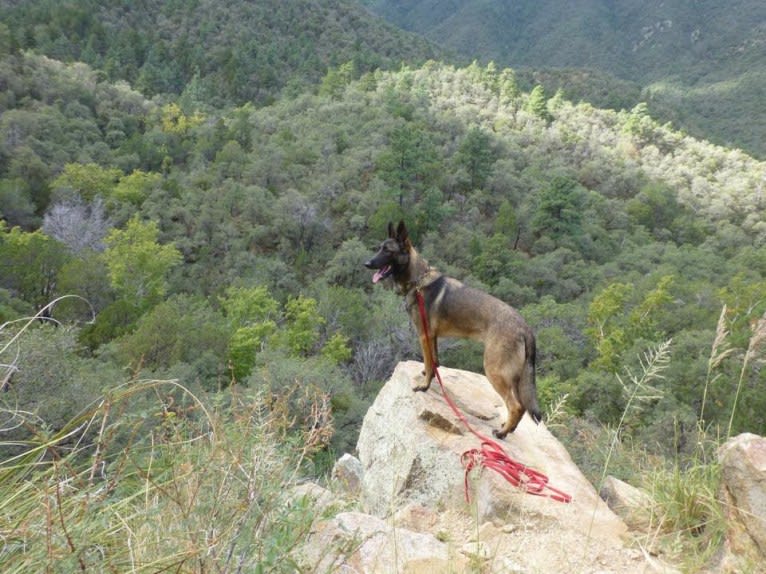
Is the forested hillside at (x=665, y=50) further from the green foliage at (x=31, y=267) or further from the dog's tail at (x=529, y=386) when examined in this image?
the dog's tail at (x=529, y=386)

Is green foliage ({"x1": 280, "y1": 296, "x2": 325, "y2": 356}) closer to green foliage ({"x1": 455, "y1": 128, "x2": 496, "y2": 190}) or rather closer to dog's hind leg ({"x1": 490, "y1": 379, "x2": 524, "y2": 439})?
dog's hind leg ({"x1": 490, "y1": 379, "x2": 524, "y2": 439})

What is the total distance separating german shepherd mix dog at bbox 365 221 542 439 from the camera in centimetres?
455

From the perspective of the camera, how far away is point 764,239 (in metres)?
51.7

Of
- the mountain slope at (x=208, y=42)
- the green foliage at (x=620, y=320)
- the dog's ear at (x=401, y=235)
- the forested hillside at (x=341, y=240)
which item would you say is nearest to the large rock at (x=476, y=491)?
the forested hillside at (x=341, y=240)

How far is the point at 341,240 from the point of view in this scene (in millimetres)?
39688

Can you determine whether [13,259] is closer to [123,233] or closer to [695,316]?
[123,233]

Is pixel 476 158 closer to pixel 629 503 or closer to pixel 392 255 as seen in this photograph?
pixel 392 255

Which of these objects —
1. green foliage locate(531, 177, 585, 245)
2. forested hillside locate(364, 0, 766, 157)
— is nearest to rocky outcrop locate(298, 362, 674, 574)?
green foliage locate(531, 177, 585, 245)

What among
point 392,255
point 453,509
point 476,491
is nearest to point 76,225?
point 392,255

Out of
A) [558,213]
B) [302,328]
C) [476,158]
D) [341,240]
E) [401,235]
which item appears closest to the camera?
[401,235]

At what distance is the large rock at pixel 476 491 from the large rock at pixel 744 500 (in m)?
0.39

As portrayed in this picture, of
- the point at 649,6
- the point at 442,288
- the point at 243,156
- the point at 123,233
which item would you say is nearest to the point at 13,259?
the point at 123,233

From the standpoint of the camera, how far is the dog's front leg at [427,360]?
4.93 metres

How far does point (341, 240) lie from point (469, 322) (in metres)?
35.2
